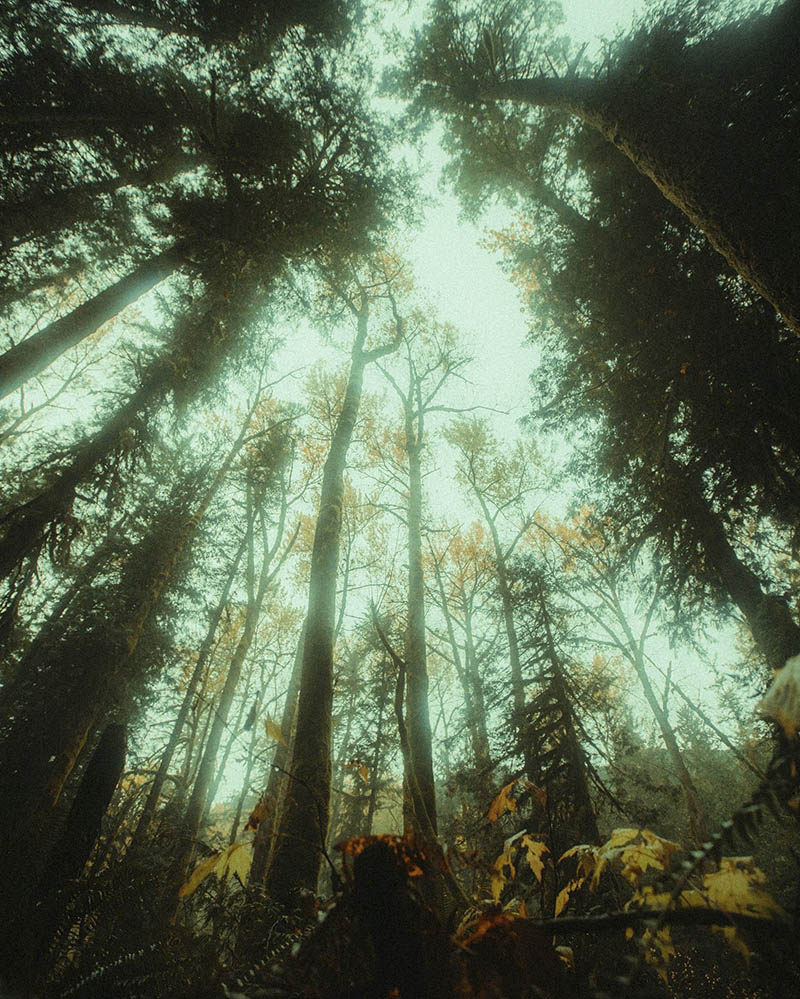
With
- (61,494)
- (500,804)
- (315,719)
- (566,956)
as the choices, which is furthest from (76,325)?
(566,956)

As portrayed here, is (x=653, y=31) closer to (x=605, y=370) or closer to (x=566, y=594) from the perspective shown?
(x=605, y=370)

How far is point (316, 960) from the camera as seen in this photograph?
2.86 ft

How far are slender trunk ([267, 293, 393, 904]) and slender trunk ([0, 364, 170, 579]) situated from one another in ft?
9.02

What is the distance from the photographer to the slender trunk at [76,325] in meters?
4.79

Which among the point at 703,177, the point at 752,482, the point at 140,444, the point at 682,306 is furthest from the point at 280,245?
the point at 752,482

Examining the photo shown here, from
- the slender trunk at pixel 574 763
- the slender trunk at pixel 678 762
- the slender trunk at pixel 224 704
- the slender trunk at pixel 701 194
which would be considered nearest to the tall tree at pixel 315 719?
the slender trunk at pixel 224 704

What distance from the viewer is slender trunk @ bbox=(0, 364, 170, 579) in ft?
14.0

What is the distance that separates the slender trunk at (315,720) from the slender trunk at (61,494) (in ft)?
9.02

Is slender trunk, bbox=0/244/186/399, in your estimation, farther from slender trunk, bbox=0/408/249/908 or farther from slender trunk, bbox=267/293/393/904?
slender trunk, bbox=0/408/249/908

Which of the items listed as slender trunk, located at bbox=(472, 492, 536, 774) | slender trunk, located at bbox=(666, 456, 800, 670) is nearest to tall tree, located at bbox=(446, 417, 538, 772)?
slender trunk, located at bbox=(472, 492, 536, 774)

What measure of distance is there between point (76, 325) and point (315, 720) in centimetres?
580

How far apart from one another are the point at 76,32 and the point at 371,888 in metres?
10.5

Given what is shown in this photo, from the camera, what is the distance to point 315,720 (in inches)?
160

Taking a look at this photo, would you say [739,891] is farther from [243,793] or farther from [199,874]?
[243,793]
